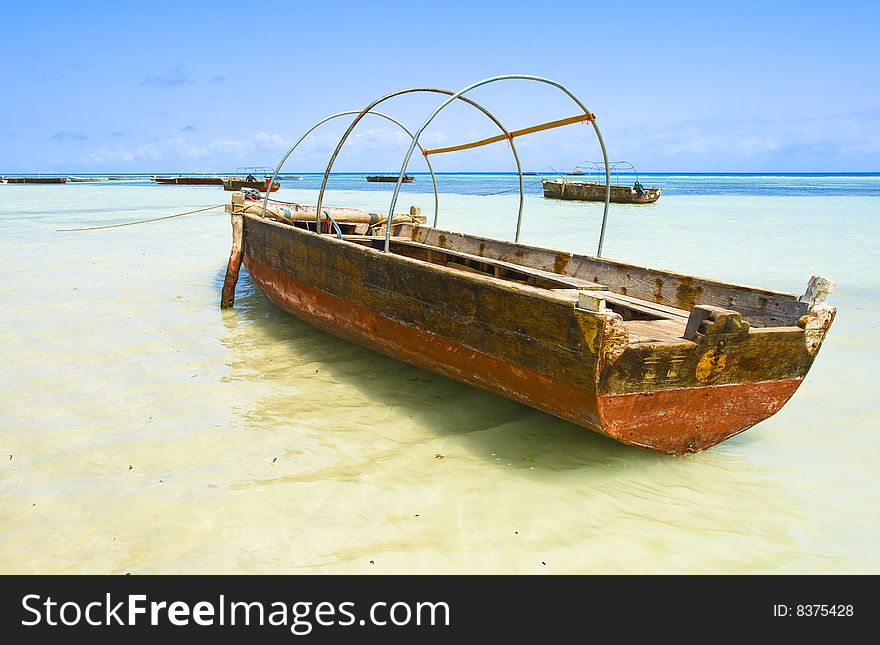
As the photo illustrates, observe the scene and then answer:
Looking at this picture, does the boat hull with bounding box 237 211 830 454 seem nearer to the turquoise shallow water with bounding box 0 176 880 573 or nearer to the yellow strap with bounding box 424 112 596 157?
the turquoise shallow water with bounding box 0 176 880 573

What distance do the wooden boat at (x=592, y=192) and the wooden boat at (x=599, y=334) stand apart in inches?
1067

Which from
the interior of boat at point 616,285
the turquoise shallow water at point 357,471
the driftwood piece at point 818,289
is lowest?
the turquoise shallow water at point 357,471

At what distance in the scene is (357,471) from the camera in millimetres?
3379

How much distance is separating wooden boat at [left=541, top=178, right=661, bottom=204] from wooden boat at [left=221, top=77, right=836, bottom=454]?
88.9 feet

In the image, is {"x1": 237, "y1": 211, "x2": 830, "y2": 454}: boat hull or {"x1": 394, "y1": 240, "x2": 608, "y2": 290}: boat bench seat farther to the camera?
{"x1": 394, "y1": 240, "x2": 608, "y2": 290}: boat bench seat

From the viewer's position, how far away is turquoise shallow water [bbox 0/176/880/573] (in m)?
2.68

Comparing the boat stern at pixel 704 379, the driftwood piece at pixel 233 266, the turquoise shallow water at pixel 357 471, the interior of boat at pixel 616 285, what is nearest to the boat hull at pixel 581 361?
the boat stern at pixel 704 379

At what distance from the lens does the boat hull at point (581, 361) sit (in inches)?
118

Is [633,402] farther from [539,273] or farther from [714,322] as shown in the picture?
[539,273]

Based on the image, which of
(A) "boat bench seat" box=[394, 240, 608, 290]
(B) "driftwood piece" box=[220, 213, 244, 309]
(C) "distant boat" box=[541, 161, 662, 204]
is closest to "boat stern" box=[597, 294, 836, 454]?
(A) "boat bench seat" box=[394, 240, 608, 290]

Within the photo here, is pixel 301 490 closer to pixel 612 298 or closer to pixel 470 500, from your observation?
pixel 470 500

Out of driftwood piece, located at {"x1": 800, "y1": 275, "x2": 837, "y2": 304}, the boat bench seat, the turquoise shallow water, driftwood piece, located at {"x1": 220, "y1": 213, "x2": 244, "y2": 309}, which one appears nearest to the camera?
the turquoise shallow water

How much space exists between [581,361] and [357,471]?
1351 mm

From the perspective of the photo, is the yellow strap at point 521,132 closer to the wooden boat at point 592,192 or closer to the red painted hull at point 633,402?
the red painted hull at point 633,402
